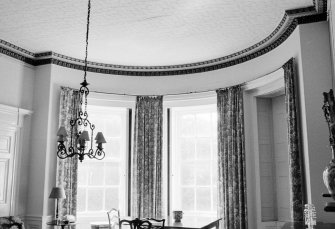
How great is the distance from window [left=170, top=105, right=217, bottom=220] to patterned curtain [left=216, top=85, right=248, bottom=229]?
48cm

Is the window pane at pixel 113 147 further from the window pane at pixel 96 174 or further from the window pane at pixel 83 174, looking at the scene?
the window pane at pixel 83 174

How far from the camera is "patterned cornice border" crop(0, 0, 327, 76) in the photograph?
4.62 metres

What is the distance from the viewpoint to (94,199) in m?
6.71

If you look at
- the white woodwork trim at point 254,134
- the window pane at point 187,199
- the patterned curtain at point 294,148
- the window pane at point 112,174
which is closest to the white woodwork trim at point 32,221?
the window pane at point 112,174

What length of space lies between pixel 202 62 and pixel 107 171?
276 centimetres

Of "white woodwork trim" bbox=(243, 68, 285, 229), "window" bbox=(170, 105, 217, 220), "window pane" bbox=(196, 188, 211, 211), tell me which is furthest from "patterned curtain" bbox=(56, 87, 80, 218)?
"white woodwork trim" bbox=(243, 68, 285, 229)

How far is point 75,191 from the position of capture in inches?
246

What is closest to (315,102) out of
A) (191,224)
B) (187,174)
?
(191,224)

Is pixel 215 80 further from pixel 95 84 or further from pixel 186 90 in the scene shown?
pixel 95 84

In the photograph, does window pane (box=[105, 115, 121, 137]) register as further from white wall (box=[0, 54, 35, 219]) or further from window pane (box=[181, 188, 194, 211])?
window pane (box=[181, 188, 194, 211])

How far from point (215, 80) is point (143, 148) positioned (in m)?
1.88

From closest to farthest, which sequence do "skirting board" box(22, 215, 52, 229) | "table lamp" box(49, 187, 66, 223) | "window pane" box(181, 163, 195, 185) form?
"table lamp" box(49, 187, 66, 223), "skirting board" box(22, 215, 52, 229), "window pane" box(181, 163, 195, 185)

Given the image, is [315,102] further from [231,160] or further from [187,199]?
[187,199]

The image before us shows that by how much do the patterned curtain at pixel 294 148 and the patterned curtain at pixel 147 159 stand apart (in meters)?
2.71
